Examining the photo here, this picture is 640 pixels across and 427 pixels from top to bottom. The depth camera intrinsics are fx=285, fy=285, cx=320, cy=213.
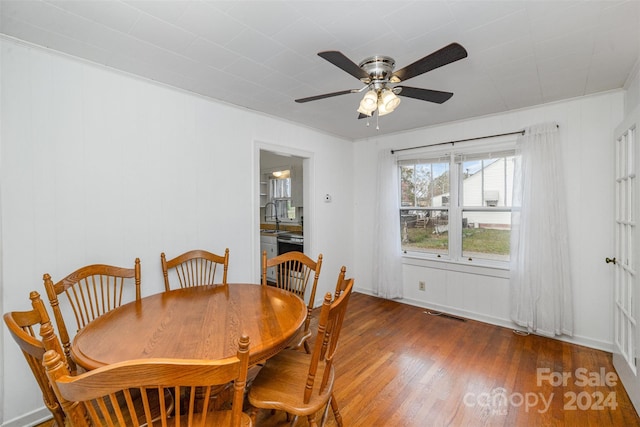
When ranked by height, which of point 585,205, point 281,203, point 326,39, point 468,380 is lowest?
point 468,380

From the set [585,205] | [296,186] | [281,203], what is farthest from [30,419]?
[585,205]

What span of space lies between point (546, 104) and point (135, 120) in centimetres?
402

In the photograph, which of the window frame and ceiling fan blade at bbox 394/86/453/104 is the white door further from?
ceiling fan blade at bbox 394/86/453/104

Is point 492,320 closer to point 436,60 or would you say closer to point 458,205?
point 458,205

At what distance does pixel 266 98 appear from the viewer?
9.39 ft

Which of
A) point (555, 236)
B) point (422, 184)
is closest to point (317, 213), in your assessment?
point (422, 184)

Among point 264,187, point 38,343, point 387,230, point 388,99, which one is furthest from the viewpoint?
point 264,187

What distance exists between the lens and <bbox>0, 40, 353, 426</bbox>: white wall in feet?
6.00

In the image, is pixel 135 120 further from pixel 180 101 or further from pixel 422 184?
pixel 422 184

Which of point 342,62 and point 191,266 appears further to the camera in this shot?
point 191,266

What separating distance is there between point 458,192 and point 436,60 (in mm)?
2596

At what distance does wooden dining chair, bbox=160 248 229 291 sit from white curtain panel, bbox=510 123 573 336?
3127mm

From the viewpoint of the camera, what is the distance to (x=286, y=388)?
1.47 m

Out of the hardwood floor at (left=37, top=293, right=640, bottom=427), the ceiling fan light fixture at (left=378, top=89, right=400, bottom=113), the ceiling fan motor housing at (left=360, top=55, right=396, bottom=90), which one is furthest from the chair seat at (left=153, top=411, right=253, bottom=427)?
the ceiling fan motor housing at (left=360, top=55, right=396, bottom=90)
